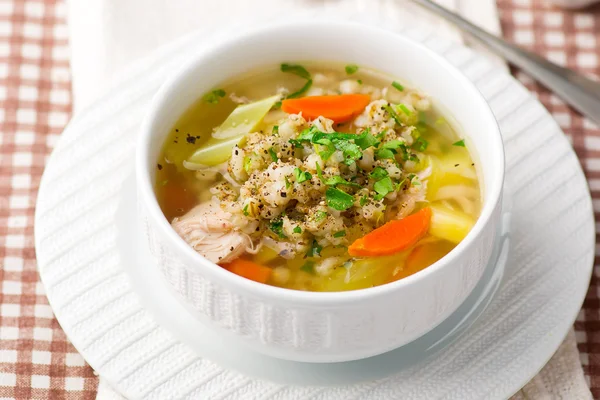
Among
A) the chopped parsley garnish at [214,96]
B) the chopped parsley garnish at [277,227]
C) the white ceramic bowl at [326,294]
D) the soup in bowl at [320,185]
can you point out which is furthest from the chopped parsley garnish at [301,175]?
the chopped parsley garnish at [214,96]

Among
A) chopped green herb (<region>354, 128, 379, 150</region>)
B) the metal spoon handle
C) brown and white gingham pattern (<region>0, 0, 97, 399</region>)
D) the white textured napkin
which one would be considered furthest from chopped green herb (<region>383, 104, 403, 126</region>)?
brown and white gingham pattern (<region>0, 0, 97, 399</region>)

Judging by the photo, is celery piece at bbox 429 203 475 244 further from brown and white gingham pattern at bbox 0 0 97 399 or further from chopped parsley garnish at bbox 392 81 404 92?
brown and white gingham pattern at bbox 0 0 97 399

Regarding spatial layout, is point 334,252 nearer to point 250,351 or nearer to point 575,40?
point 250,351

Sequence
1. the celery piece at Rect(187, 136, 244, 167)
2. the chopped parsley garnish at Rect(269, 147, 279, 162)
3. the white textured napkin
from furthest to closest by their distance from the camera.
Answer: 1. the white textured napkin
2. the celery piece at Rect(187, 136, 244, 167)
3. the chopped parsley garnish at Rect(269, 147, 279, 162)

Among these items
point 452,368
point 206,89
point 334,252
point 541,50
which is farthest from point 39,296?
point 541,50

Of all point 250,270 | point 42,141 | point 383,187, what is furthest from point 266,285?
point 42,141

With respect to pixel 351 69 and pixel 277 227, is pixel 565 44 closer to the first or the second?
pixel 351 69
